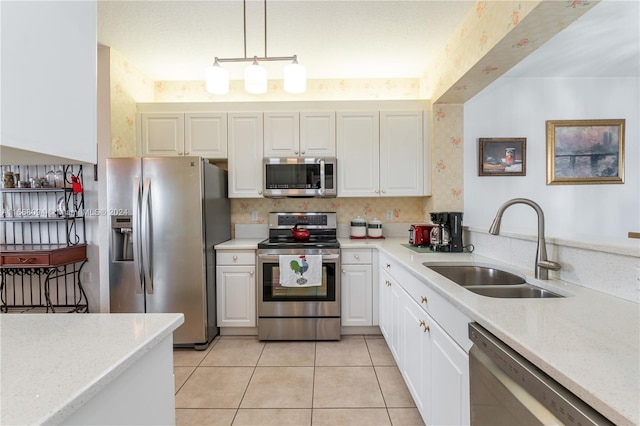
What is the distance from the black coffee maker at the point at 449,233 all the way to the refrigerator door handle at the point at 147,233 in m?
2.37

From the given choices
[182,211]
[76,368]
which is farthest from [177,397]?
[76,368]

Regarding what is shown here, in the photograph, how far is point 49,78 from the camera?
0.65m

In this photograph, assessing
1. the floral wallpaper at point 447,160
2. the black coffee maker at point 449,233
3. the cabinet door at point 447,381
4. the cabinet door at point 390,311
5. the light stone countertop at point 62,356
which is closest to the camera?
the light stone countertop at point 62,356

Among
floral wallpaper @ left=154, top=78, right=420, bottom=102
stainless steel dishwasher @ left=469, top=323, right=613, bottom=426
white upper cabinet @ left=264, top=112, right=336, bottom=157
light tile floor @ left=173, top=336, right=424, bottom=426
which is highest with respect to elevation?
floral wallpaper @ left=154, top=78, right=420, bottom=102

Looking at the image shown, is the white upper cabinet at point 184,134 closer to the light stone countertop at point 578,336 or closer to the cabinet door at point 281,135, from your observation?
the cabinet door at point 281,135

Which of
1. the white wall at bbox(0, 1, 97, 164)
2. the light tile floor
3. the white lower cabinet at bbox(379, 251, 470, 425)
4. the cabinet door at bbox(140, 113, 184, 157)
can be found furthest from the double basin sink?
the cabinet door at bbox(140, 113, 184, 157)

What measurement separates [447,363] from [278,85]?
3.15 metres


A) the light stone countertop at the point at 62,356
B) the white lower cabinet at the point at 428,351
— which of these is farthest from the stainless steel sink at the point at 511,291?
the light stone countertop at the point at 62,356

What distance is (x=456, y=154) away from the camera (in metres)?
3.02

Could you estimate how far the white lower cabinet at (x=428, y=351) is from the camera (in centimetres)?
119

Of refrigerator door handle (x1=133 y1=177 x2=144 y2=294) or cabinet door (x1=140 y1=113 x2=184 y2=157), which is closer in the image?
refrigerator door handle (x1=133 y1=177 x2=144 y2=294)

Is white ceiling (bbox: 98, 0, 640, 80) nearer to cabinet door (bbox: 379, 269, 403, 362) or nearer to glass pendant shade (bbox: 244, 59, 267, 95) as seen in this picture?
glass pendant shade (bbox: 244, 59, 267, 95)

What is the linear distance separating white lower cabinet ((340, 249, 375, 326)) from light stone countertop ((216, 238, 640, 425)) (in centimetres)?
148

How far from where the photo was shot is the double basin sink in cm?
145
